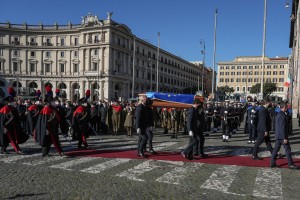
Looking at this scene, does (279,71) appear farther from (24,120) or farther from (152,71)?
(24,120)

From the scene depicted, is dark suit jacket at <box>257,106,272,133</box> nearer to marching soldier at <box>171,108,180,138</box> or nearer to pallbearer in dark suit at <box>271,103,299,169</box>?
pallbearer in dark suit at <box>271,103,299,169</box>

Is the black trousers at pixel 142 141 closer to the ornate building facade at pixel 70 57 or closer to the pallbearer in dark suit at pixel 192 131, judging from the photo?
the pallbearer in dark suit at pixel 192 131

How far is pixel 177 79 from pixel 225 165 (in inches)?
4412

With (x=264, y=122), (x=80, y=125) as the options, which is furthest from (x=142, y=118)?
(x=264, y=122)

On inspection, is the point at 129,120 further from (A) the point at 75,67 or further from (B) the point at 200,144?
(A) the point at 75,67

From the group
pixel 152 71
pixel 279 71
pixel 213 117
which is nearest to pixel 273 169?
pixel 213 117

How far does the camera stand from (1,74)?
8519cm

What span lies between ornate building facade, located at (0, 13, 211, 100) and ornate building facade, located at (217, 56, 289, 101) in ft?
182

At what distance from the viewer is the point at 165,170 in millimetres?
8570

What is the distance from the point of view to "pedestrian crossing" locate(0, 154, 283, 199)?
7.03m

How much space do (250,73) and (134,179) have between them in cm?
12887

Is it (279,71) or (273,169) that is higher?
(279,71)

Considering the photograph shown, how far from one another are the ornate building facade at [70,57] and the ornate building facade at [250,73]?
2185 inches

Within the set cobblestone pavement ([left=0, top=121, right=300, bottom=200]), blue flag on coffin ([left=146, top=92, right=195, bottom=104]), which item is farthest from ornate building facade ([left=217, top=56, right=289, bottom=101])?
cobblestone pavement ([left=0, top=121, right=300, bottom=200])
